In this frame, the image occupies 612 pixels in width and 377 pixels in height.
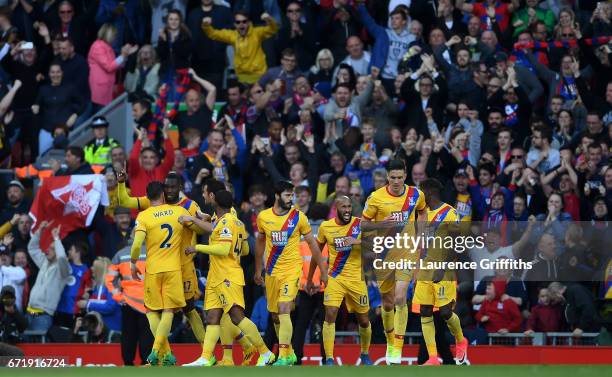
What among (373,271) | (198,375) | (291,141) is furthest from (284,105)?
(198,375)

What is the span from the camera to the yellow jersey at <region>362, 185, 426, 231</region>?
766 inches

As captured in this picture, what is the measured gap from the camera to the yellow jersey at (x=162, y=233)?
19.2 meters

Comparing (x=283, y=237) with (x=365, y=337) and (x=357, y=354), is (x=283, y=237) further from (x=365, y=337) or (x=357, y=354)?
(x=357, y=354)

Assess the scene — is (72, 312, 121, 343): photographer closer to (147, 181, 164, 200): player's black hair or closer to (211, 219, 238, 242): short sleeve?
(147, 181, 164, 200): player's black hair

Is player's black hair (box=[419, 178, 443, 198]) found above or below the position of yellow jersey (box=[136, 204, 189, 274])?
above

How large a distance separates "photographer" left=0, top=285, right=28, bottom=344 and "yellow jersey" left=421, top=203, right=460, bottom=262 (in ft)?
19.9

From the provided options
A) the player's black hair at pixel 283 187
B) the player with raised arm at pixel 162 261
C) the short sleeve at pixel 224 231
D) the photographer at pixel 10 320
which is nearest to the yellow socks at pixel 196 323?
the player with raised arm at pixel 162 261

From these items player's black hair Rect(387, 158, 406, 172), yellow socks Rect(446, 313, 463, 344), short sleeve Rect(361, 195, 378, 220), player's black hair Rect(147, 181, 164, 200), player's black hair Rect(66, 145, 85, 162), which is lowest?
yellow socks Rect(446, 313, 463, 344)

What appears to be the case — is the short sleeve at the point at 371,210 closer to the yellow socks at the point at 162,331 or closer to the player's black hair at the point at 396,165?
the player's black hair at the point at 396,165

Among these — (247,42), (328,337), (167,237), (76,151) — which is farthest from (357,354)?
(247,42)

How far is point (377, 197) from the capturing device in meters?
19.5

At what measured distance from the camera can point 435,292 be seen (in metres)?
19.4

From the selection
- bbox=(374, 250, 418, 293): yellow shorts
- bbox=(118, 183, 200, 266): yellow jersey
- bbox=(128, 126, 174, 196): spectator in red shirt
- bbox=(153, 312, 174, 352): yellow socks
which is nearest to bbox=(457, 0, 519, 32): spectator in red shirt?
bbox=(128, 126, 174, 196): spectator in red shirt

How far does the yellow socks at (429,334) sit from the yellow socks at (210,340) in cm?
249
